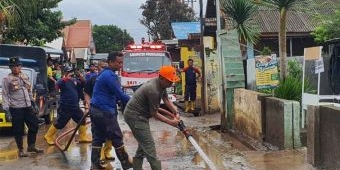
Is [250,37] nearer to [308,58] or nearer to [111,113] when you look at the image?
[308,58]

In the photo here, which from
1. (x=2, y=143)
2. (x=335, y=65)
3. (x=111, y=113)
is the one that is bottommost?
(x=2, y=143)

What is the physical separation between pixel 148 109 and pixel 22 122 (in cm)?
377

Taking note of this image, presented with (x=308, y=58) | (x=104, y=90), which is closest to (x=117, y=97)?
(x=104, y=90)

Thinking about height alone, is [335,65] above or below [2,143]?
above

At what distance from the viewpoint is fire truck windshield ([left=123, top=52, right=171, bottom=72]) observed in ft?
61.2

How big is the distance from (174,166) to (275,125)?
96.3 inches

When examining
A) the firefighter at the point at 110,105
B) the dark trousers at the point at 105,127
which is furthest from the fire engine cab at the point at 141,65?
the firefighter at the point at 110,105

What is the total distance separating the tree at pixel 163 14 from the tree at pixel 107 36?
47725mm

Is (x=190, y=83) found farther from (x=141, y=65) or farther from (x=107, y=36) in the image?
(x=107, y=36)

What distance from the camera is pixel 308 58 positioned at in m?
10.7

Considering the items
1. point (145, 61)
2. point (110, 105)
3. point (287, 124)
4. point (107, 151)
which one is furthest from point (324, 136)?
point (145, 61)

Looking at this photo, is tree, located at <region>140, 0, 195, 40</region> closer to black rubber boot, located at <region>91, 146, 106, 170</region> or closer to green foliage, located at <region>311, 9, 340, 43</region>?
green foliage, located at <region>311, 9, 340, 43</region>

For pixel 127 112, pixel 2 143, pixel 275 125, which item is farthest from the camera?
pixel 2 143

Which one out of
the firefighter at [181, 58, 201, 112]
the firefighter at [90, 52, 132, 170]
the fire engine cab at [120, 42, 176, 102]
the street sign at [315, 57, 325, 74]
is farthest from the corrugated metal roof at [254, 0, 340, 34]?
the firefighter at [90, 52, 132, 170]
